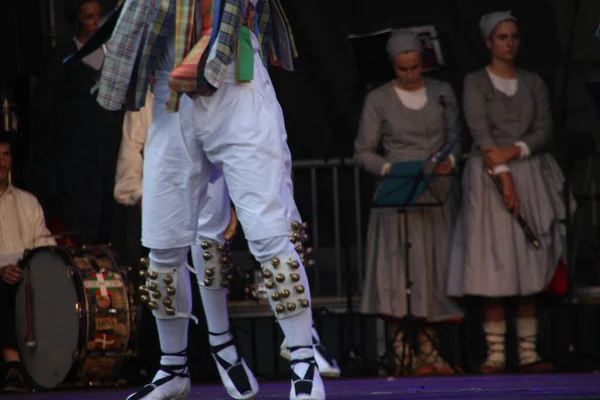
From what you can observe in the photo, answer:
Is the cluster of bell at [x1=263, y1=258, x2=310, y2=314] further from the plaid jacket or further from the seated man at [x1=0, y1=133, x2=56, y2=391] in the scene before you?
the seated man at [x1=0, y1=133, x2=56, y2=391]

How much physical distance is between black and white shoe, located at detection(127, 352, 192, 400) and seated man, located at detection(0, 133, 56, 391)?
2620mm

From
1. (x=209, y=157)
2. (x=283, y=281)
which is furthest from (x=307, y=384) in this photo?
(x=209, y=157)

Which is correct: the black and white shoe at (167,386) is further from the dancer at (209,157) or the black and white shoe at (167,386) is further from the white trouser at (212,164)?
the white trouser at (212,164)

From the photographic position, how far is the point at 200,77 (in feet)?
13.3

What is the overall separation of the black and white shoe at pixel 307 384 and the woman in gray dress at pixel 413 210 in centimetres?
321

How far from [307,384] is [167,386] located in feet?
2.02

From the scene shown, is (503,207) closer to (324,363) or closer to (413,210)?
(413,210)

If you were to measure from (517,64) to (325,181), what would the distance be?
1.40 metres

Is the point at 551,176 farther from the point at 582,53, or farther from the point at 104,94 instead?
the point at 104,94

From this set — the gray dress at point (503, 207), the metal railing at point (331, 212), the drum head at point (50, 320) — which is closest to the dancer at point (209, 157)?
the drum head at point (50, 320)

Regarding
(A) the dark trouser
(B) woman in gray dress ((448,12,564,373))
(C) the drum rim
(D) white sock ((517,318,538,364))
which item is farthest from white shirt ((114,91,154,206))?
(D) white sock ((517,318,538,364))

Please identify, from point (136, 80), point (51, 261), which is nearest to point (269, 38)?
point (136, 80)

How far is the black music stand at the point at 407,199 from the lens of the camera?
22.4 ft

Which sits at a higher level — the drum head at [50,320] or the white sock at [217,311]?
the white sock at [217,311]
